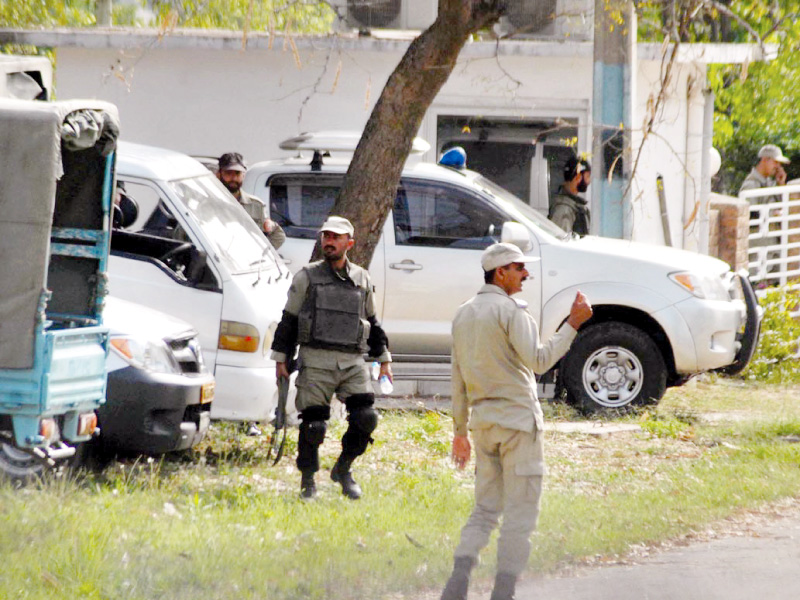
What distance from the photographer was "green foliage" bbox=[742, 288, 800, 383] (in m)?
13.7

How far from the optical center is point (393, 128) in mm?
9445

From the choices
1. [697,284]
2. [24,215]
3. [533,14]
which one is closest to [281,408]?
[24,215]

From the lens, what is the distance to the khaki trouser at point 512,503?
5711 millimetres

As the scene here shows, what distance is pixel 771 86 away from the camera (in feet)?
76.9

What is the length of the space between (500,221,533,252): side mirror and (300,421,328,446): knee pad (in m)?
2.75

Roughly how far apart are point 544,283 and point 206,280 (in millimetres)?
3257

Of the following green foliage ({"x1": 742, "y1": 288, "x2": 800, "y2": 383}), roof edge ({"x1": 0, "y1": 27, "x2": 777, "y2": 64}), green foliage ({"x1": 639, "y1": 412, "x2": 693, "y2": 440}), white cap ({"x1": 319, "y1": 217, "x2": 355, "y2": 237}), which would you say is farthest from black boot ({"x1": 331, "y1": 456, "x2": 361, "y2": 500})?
green foliage ({"x1": 742, "y1": 288, "x2": 800, "y2": 383})

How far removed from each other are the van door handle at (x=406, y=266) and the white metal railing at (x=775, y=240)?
5.42m

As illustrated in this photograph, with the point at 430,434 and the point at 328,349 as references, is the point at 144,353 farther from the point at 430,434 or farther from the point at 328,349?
the point at 430,434

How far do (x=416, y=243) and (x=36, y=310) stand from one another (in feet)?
15.9

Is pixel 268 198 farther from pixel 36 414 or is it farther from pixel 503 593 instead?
pixel 503 593

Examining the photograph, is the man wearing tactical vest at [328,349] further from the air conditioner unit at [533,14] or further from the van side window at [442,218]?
the air conditioner unit at [533,14]

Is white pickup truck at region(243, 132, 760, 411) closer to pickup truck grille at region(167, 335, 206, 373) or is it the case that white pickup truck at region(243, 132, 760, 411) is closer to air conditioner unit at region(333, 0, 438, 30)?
pickup truck grille at region(167, 335, 206, 373)

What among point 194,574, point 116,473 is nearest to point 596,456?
point 116,473
